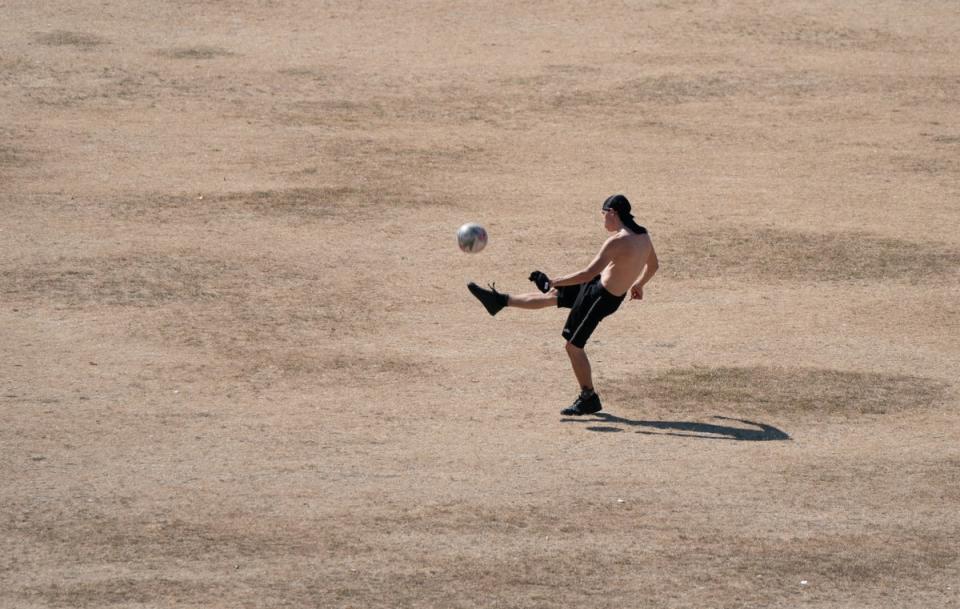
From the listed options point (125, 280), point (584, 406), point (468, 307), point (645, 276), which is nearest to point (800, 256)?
point (468, 307)

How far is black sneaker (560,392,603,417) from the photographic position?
1347 centimetres

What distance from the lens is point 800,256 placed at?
18.9 m

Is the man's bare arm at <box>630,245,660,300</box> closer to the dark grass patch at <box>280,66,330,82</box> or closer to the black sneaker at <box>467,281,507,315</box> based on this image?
the black sneaker at <box>467,281,507,315</box>

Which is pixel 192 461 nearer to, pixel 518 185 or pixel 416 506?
pixel 416 506

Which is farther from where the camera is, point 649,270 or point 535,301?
point 649,270

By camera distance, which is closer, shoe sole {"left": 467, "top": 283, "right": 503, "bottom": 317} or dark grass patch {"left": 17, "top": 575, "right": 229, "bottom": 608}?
dark grass patch {"left": 17, "top": 575, "right": 229, "bottom": 608}

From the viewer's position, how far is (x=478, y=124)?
24625mm

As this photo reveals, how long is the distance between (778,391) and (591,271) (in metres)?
2.33

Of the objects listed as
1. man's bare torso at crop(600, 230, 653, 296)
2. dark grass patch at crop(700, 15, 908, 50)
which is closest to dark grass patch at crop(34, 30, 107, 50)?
dark grass patch at crop(700, 15, 908, 50)

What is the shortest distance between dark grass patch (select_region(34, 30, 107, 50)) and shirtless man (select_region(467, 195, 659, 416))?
16.0m

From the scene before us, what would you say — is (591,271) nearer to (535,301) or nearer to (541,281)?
(541,281)

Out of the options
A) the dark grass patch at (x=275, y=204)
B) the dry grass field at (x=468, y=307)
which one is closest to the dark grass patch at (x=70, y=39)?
the dry grass field at (x=468, y=307)

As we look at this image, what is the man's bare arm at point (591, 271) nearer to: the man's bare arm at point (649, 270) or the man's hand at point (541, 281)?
the man's hand at point (541, 281)

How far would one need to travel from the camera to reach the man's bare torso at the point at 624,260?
1352cm
